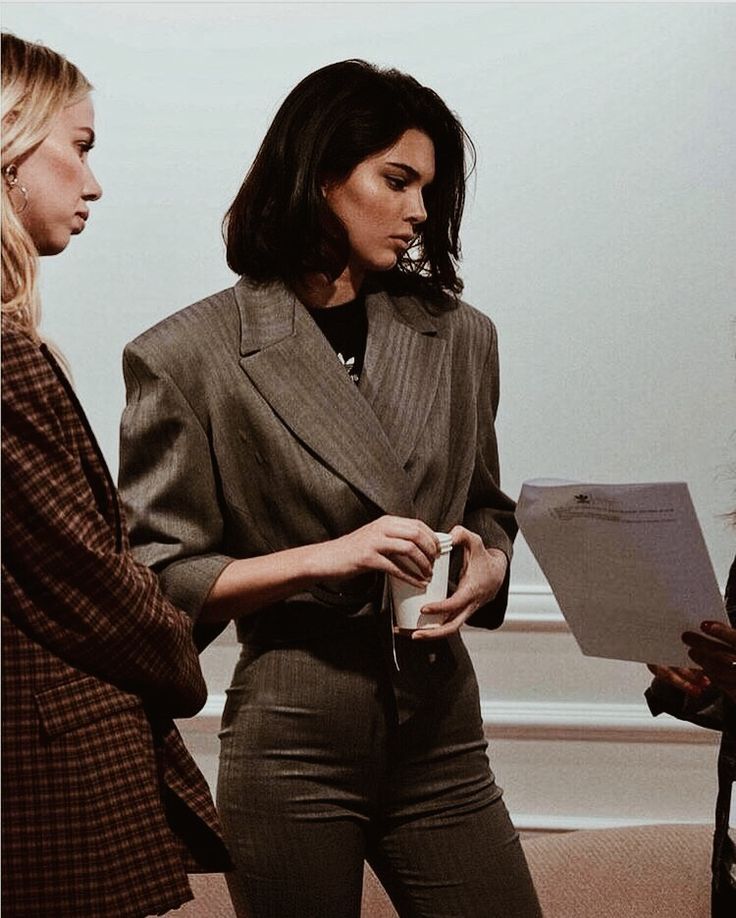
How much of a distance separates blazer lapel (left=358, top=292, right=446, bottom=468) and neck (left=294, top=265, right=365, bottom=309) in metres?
0.03

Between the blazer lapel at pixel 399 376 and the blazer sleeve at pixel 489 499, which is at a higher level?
the blazer lapel at pixel 399 376

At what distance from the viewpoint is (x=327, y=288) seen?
1669 millimetres

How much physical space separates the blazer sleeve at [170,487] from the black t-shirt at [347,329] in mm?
234

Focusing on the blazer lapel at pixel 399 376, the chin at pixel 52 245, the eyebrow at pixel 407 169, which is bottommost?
the blazer lapel at pixel 399 376

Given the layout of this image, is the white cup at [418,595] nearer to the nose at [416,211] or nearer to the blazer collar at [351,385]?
the blazer collar at [351,385]

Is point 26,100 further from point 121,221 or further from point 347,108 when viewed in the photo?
point 121,221

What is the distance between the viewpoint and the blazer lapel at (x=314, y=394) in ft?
5.07

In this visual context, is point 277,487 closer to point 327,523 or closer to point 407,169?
point 327,523

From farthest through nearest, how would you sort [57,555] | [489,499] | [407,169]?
1. [489,499]
2. [407,169]
3. [57,555]

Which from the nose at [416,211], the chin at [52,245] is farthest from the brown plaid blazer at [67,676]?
the nose at [416,211]

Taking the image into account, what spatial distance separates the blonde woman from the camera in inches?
44.1

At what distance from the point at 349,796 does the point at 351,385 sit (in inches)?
19.0

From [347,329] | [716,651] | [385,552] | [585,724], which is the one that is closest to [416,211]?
[347,329]

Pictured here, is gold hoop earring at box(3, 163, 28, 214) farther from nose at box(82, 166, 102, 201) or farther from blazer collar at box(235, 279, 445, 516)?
blazer collar at box(235, 279, 445, 516)
